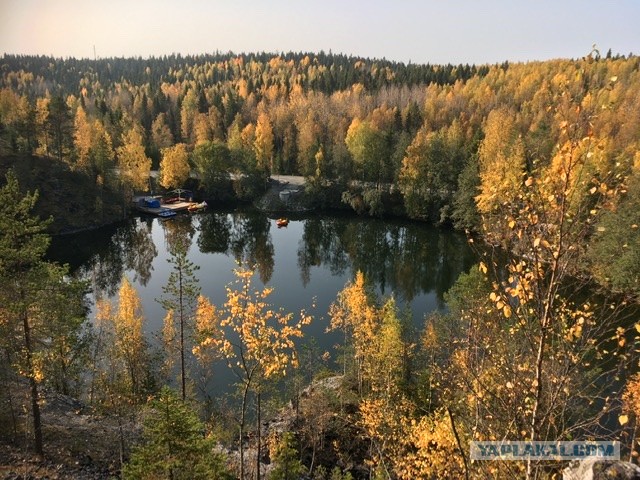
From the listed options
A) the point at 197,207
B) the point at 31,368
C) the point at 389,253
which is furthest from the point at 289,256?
the point at 31,368

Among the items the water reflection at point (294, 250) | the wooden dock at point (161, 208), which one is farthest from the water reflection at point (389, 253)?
the wooden dock at point (161, 208)

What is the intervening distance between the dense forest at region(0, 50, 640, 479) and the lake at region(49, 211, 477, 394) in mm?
4163

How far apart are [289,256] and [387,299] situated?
93.5ft

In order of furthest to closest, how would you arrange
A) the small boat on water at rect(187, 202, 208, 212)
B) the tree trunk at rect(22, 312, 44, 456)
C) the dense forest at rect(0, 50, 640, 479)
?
the small boat on water at rect(187, 202, 208, 212), the tree trunk at rect(22, 312, 44, 456), the dense forest at rect(0, 50, 640, 479)

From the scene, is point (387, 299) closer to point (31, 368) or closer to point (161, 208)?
point (31, 368)

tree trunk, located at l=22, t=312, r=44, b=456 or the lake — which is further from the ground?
tree trunk, located at l=22, t=312, r=44, b=456

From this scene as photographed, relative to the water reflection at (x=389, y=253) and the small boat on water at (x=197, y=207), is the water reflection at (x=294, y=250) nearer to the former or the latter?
the water reflection at (x=389, y=253)

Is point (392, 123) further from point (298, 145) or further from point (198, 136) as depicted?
point (198, 136)

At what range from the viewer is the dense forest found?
6164 millimetres

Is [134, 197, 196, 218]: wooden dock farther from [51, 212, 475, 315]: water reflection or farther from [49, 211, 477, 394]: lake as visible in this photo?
[51, 212, 475, 315]: water reflection

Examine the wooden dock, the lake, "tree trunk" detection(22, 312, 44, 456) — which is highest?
"tree trunk" detection(22, 312, 44, 456)

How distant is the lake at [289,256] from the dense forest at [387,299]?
4163 millimetres

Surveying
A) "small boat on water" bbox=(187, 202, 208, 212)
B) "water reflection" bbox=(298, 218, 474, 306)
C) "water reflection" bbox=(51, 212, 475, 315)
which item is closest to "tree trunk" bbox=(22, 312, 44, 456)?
"water reflection" bbox=(51, 212, 475, 315)

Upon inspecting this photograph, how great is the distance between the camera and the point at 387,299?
32.9m
